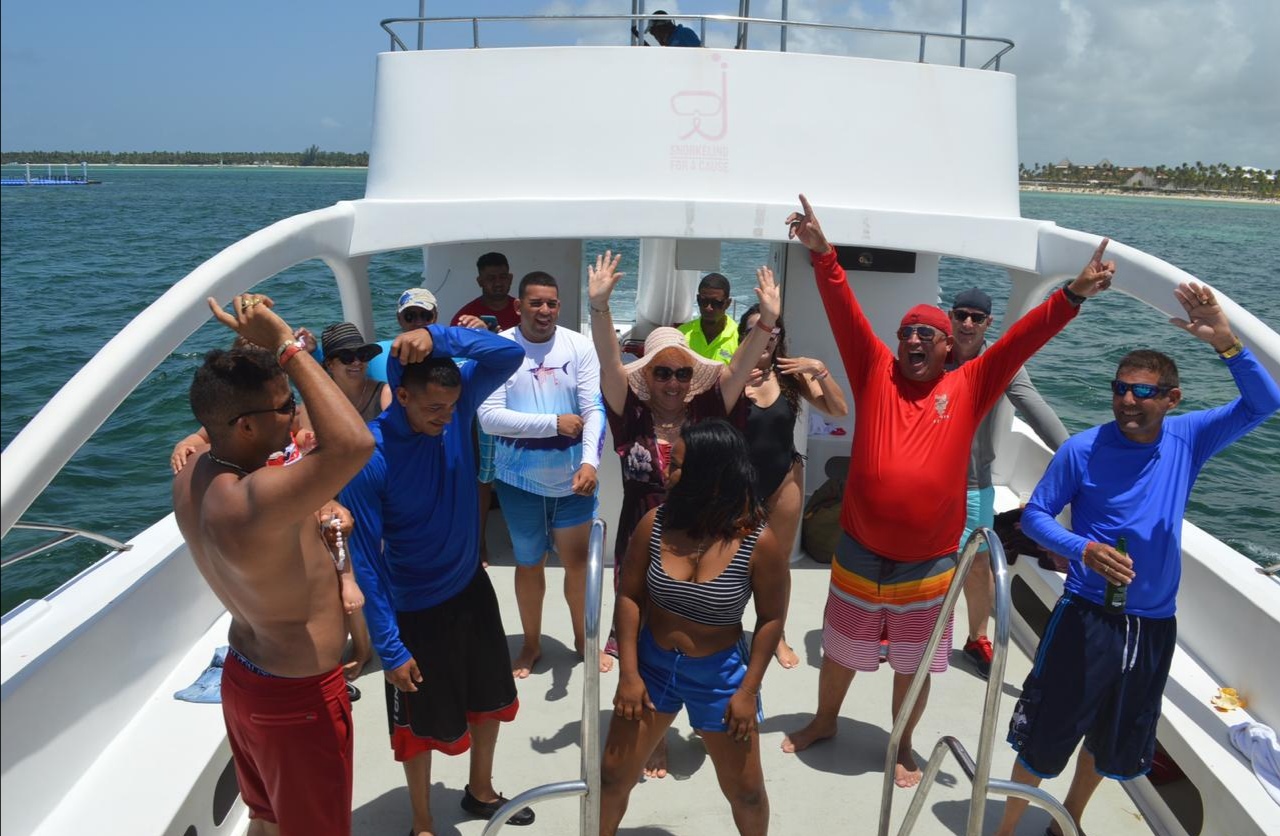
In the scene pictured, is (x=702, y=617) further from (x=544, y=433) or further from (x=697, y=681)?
(x=544, y=433)

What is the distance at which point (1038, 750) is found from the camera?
9.31ft

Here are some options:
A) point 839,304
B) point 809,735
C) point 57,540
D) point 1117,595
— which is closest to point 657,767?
point 809,735

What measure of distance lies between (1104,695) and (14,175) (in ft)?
389

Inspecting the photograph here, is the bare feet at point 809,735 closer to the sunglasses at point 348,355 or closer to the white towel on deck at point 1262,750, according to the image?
the white towel on deck at point 1262,750

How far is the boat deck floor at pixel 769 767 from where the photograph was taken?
319 cm

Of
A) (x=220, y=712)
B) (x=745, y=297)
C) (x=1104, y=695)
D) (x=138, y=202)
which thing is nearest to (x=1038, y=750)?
(x=1104, y=695)

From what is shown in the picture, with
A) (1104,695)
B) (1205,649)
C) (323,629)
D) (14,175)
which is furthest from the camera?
(14,175)

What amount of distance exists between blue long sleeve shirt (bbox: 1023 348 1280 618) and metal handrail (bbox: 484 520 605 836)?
1505mm

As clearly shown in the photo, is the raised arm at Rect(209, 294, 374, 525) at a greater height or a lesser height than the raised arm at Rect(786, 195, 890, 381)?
lesser

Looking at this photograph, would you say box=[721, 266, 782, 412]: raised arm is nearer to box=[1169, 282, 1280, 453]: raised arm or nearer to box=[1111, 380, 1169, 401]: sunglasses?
box=[1111, 380, 1169, 401]: sunglasses

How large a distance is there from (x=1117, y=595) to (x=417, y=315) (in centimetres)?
269

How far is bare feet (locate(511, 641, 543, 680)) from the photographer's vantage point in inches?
158

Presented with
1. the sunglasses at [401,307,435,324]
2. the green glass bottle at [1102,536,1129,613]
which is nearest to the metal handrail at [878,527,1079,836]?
the green glass bottle at [1102,536,1129,613]

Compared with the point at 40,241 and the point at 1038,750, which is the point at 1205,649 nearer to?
the point at 1038,750
